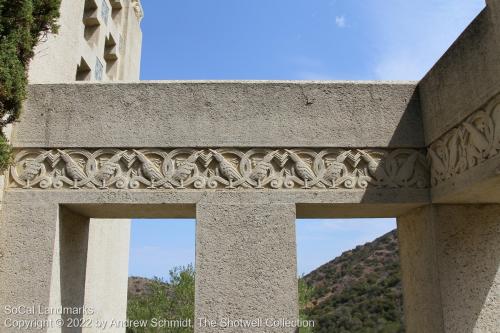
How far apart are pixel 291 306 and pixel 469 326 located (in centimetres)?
145

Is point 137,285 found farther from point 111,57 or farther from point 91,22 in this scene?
point 91,22

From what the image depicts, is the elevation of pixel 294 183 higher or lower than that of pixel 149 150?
→ lower

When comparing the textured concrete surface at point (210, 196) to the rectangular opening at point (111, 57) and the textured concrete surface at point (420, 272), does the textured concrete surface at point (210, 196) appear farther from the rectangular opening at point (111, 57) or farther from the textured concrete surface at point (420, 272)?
the rectangular opening at point (111, 57)

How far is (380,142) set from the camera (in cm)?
411

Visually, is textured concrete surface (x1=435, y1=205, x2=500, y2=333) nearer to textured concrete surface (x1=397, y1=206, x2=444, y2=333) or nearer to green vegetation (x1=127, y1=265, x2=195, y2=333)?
textured concrete surface (x1=397, y1=206, x2=444, y2=333)

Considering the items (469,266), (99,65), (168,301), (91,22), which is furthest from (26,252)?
(168,301)

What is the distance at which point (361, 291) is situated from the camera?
68.4 feet

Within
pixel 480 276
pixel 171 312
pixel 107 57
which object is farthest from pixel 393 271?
pixel 480 276

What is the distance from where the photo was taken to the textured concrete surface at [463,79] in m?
3.19

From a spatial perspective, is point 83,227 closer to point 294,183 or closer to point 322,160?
point 294,183

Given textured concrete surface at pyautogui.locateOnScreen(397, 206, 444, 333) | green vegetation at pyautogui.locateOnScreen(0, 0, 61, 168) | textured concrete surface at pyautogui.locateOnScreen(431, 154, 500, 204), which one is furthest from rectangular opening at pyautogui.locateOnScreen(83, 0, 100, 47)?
textured concrete surface at pyautogui.locateOnScreen(431, 154, 500, 204)

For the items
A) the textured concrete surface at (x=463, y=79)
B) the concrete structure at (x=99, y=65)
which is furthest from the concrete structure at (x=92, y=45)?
the textured concrete surface at (x=463, y=79)

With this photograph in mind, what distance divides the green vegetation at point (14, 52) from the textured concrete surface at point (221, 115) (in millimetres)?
299

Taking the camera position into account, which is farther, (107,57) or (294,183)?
(107,57)
